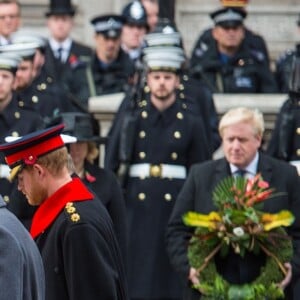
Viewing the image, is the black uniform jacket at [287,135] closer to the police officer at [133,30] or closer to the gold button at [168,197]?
the gold button at [168,197]

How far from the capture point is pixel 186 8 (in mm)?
23766

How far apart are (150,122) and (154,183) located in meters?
0.46

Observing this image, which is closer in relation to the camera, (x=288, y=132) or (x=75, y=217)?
(x=75, y=217)

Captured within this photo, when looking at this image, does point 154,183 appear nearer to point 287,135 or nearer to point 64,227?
point 287,135

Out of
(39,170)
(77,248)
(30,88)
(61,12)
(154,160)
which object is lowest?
(154,160)

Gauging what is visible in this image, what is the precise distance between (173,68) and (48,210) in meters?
5.43

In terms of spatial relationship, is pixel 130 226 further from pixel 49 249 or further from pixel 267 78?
pixel 49 249

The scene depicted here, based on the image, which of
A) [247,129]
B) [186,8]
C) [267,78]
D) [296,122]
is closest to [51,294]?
[247,129]

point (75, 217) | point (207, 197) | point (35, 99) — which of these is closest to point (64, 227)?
point (75, 217)

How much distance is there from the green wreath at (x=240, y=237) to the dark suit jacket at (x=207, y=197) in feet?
1.36

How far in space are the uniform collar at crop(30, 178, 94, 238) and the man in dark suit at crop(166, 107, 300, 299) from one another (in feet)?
8.89

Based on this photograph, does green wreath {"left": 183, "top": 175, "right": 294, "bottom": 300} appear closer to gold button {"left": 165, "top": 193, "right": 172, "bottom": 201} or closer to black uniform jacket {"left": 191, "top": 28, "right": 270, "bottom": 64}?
gold button {"left": 165, "top": 193, "right": 172, "bottom": 201}

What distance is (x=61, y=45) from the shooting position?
1897 cm

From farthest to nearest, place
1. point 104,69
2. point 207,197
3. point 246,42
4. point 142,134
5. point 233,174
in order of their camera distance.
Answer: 1. point 104,69
2. point 246,42
3. point 142,134
4. point 233,174
5. point 207,197
